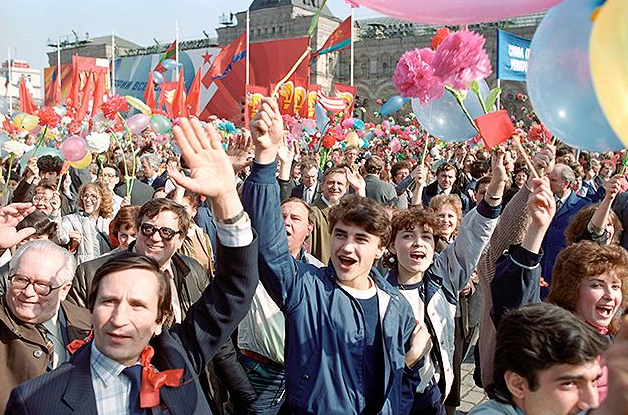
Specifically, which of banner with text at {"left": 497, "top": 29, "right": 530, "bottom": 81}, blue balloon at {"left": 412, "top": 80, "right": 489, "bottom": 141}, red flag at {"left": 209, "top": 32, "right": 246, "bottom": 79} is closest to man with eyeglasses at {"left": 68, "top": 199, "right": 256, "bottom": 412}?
blue balloon at {"left": 412, "top": 80, "right": 489, "bottom": 141}

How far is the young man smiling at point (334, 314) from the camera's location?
89.4 inches

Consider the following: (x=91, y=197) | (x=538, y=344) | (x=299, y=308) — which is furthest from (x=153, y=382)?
(x=91, y=197)

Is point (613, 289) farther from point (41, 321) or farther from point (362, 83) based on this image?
point (362, 83)

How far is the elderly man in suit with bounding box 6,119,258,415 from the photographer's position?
1825mm

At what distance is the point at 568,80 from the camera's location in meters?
2.11

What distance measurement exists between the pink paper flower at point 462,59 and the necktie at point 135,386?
207 cm

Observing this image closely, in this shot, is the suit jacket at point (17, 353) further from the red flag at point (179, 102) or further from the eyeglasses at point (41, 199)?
the red flag at point (179, 102)

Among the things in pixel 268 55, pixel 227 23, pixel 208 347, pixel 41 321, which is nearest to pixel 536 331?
pixel 208 347

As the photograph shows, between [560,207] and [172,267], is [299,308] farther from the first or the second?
[560,207]

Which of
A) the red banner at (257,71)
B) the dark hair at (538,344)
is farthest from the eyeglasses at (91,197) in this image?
the red banner at (257,71)

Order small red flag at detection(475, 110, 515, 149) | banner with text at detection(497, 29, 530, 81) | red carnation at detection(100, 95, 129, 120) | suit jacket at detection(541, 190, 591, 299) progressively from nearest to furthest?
small red flag at detection(475, 110, 515, 149) → suit jacket at detection(541, 190, 591, 299) → red carnation at detection(100, 95, 129, 120) → banner with text at detection(497, 29, 530, 81)

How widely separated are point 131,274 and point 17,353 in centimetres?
71

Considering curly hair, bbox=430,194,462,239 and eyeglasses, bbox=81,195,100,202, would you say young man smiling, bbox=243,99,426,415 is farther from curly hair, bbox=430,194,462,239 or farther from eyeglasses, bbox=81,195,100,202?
eyeglasses, bbox=81,195,100,202

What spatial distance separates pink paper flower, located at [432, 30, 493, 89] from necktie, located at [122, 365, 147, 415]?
207 centimetres
